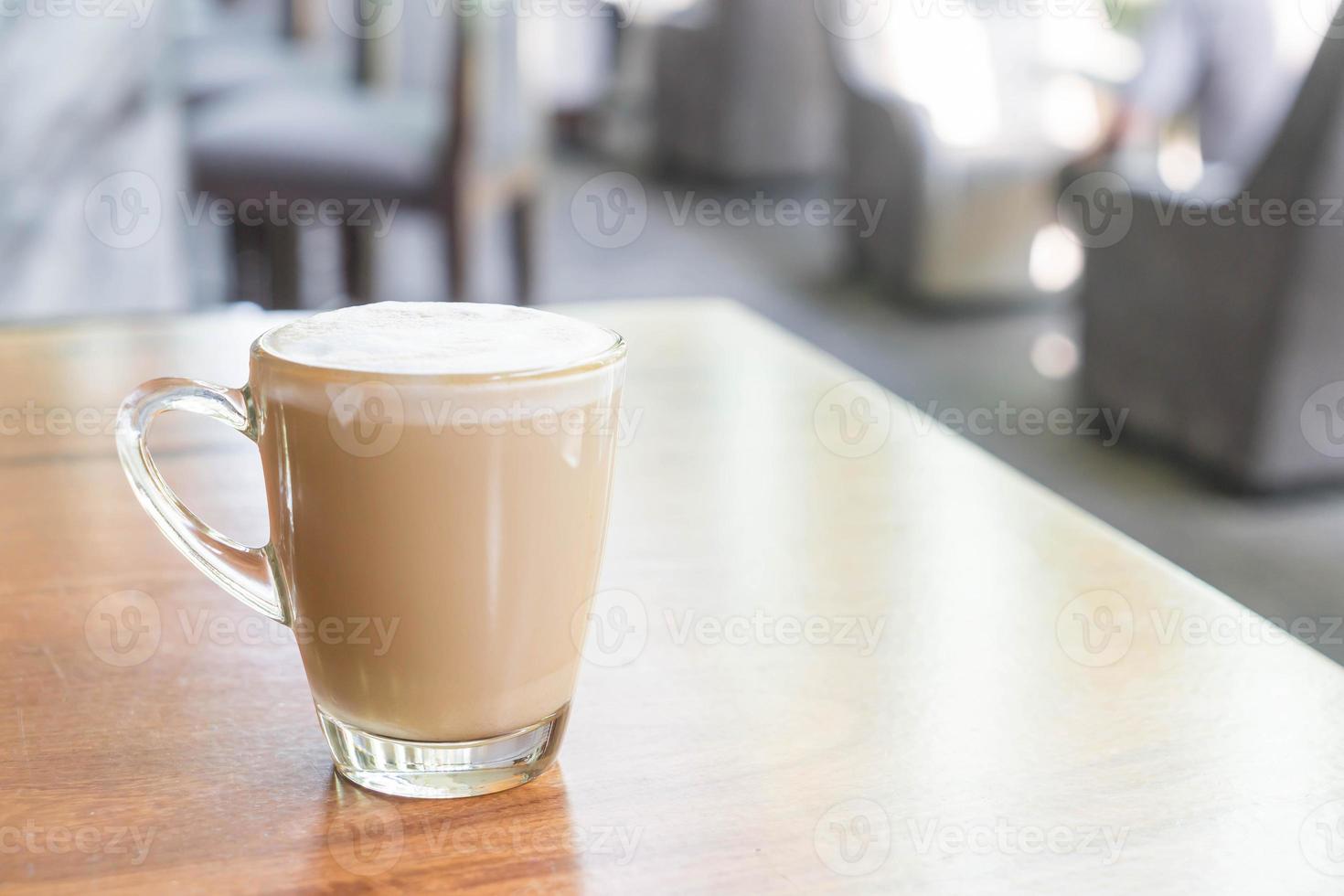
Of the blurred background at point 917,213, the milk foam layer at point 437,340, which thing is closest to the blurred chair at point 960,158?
the blurred background at point 917,213

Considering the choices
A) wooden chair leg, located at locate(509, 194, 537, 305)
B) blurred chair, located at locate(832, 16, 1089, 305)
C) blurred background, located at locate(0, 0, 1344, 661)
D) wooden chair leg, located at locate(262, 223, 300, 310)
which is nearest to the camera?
blurred background, located at locate(0, 0, 1344, 661)

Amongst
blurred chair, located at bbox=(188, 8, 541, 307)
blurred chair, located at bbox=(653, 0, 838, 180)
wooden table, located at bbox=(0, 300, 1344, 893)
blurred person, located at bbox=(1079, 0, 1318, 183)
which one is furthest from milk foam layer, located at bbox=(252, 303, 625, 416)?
blurred chair, located at bbox=(653, 0, 838, 180)

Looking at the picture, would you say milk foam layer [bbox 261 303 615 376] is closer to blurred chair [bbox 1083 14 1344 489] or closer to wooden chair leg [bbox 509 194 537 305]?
blurred chair [bbox 1083 14 1344 489]

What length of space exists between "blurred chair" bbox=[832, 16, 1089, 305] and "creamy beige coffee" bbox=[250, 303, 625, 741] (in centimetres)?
268

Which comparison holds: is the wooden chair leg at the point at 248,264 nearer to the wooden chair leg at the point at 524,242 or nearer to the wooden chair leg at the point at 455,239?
the wooden chair leg at the point at 524,242

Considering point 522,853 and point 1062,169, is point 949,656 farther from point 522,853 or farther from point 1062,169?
point 1062,169

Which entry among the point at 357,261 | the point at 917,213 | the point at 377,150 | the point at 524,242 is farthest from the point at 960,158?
the point at 377,150

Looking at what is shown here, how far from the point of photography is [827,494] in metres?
0.57

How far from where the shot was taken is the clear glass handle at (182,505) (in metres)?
0.34

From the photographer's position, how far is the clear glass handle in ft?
1.10

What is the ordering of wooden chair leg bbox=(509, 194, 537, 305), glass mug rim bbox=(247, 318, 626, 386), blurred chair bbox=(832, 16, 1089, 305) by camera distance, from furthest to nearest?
1. blurred chair bbox=(832, 16, 1089, 305)
2. wooden chair leg bbox=(509, 194, 537, 305)
3. glass mug rim bbox=(247, 318, 626, 386)

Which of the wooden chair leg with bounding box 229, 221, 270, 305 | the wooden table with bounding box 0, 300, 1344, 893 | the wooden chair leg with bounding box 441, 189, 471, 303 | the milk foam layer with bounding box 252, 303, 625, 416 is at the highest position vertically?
the milk foam layer with bounding box 252, 303, 625, 416

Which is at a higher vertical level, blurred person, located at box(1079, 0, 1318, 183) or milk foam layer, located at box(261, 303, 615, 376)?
milk foam layer, located at box(261, 303, 615, 376)

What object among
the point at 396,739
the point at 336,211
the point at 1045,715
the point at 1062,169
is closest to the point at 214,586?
the point at 396,739
